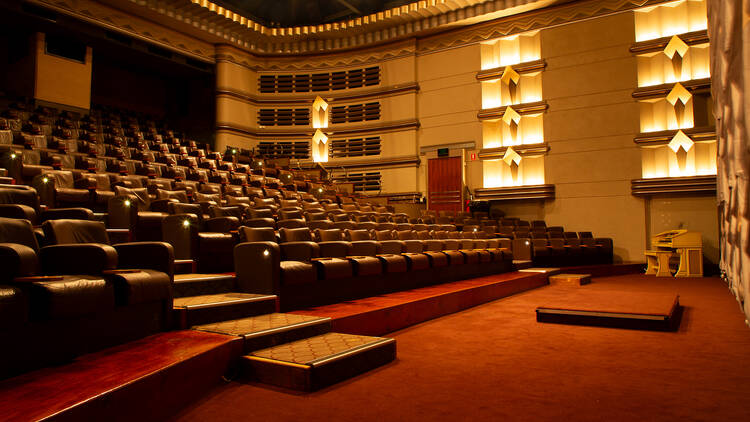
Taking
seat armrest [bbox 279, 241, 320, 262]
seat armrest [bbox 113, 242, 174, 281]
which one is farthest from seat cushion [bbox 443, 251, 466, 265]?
seat armrest [bbox 113, 242, 174, 281]

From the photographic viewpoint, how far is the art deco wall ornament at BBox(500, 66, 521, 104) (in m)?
3.68

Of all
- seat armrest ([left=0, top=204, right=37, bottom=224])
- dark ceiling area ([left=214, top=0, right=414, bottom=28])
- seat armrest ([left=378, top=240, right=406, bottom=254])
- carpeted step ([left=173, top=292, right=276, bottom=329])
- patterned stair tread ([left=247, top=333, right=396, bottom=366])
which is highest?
dark ceiling area ([left=214, top=0, right=414, bottom=28])

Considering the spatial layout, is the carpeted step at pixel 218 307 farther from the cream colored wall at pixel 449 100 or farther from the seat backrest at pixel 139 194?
the cream colored wall at pixel 449 100

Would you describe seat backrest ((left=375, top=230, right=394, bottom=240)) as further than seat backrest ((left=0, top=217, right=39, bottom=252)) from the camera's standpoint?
Yes

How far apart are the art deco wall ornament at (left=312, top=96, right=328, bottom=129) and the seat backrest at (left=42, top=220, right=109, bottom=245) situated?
378 centimetres

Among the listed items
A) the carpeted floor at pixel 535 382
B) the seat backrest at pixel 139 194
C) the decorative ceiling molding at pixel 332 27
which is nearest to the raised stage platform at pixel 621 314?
the carpeted floor at pixel 535 382

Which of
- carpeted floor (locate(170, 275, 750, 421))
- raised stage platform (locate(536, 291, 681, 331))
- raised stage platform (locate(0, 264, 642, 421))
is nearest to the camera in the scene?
raised stage platform (locate(0, 264, 642, 421))

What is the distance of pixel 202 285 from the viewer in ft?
2.90

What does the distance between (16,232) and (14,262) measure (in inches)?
5.0

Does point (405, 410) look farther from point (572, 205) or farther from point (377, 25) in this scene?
point (377, 25)

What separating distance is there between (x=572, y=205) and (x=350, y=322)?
114 inches

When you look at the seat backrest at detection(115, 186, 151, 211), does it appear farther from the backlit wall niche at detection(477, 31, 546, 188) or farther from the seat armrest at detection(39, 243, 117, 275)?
the backlit wall niche at detection(477, 31, 546, 188)

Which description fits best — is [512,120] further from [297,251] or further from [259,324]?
[259,324]

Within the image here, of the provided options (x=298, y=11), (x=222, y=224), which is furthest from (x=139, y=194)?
(x=298, y=11)
